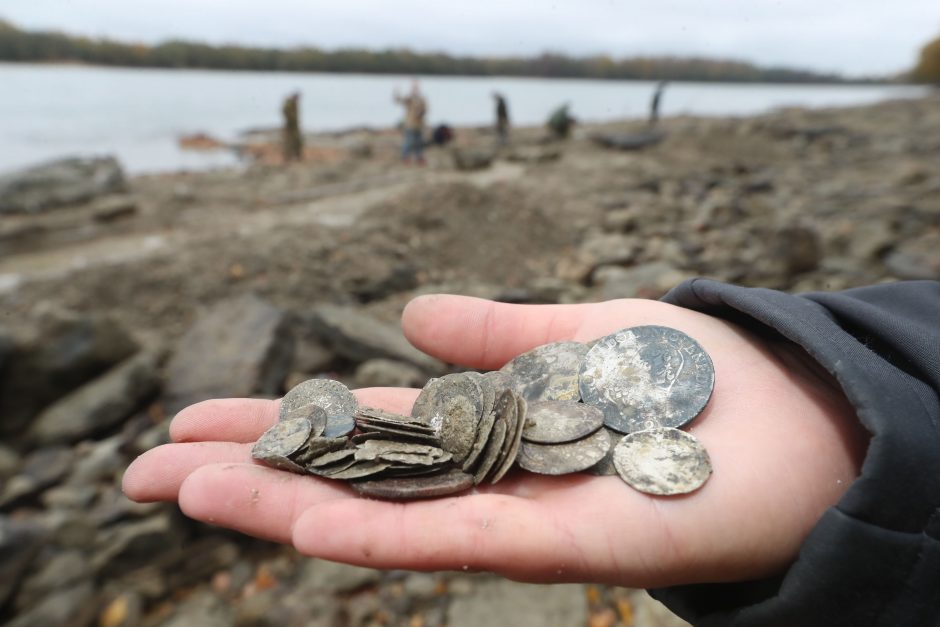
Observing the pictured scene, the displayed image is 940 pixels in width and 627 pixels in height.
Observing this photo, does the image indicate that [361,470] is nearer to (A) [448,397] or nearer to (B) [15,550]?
(A) [448,397]

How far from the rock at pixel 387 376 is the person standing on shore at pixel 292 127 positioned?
11825 mm

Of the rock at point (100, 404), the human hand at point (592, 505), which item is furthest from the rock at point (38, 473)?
the human hand at point (592, 505)

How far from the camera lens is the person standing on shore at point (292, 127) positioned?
14.5 meters

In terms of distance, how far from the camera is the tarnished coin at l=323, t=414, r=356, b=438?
2.29m

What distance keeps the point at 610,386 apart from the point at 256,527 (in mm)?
1453

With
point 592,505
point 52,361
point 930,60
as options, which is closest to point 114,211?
point 52,361

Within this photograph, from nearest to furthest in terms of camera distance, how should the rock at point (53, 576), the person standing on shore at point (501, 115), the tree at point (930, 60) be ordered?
the rock at point (53, 576) → the person standing on shore at point (501, 115) → the tree at point (930, 60)

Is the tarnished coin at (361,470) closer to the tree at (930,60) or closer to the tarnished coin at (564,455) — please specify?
the tarnished coin at (564,455)

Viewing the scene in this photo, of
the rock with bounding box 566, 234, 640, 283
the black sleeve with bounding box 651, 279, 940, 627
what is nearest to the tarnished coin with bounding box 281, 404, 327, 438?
the black sleeve with bounding box 651, 279, 940, 627

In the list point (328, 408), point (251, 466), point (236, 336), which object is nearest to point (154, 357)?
point (236, 336)

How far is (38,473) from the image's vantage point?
420 centimetres

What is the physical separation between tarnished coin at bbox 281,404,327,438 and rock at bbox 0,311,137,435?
3.55 metres

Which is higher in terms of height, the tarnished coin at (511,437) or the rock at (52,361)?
the tarnished coin at (511,437)

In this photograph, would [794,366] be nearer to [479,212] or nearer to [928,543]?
[928,543]
